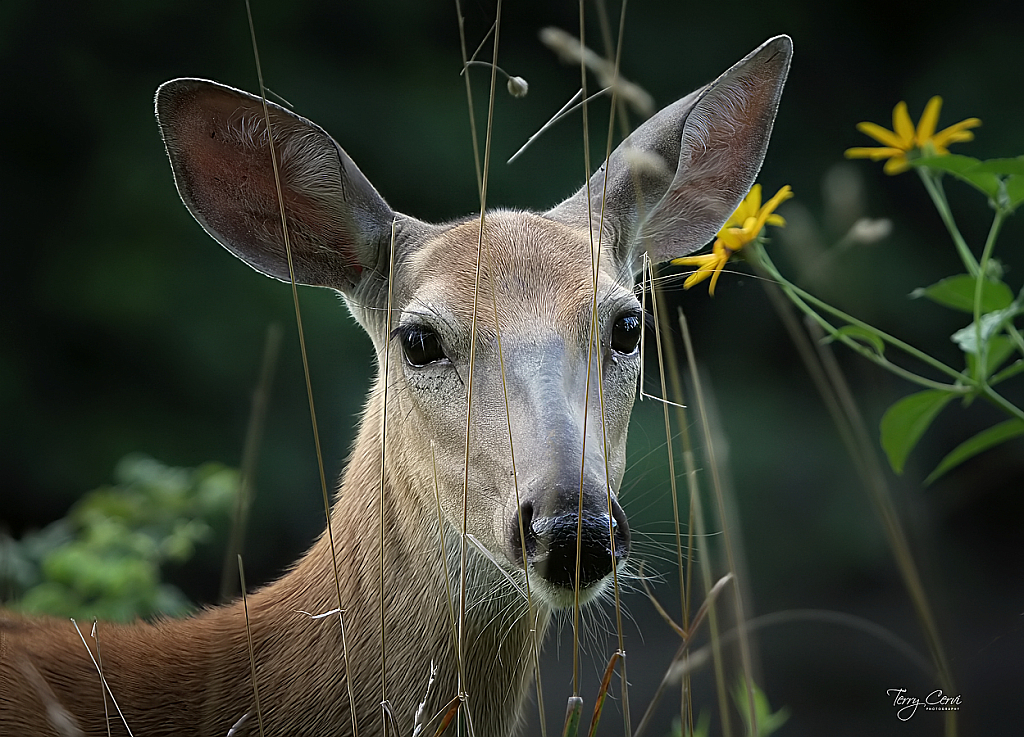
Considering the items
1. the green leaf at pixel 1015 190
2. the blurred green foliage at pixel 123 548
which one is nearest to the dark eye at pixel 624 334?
the green leaf at pixel 1015 190

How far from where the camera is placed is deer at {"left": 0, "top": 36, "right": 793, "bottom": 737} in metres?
2.04

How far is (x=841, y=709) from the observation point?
6.64 metres

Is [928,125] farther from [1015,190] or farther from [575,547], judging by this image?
[575,547]

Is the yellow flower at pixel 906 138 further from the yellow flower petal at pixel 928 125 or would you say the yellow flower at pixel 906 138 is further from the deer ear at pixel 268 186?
the deer ear at pixel 268 186

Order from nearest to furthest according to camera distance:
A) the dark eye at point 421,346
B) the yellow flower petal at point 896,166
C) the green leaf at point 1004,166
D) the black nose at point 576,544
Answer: the black nose at point 576,544, the green leaf at point 1004,166, the yellow flower petal at point 896,166, the dark eye at point 421,346

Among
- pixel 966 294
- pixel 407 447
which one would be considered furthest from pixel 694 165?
pixel 407 447

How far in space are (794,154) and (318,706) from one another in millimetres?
5923

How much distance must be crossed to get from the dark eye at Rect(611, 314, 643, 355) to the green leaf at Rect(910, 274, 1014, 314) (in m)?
0.55

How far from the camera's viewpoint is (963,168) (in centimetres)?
197

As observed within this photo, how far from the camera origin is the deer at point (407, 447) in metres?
2.04

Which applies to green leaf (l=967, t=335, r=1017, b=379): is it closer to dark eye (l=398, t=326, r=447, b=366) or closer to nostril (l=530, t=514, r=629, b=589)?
nostril (l=530, t=514, r=629, b=589)

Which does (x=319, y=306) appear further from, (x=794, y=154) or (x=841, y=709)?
(x=841, y=709)

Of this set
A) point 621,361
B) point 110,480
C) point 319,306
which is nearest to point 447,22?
point 319,306

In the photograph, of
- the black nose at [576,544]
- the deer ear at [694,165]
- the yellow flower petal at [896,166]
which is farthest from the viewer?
the deer ear at [694,165]
